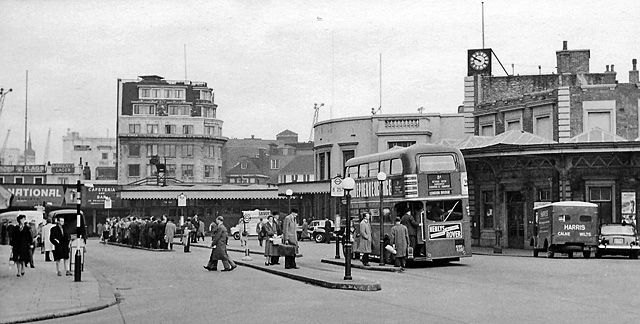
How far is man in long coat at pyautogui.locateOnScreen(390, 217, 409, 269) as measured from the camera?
27.3m

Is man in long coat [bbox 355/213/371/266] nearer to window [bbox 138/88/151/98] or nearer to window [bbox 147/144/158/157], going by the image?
window [bbox 147/144/158/157]

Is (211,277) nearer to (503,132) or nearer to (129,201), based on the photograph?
(503,132)

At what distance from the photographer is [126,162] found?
11488 cm

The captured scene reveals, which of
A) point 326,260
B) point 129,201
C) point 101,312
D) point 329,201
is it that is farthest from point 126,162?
point 101,312

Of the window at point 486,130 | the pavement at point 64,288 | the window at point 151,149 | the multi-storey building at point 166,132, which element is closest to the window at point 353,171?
the pavement at point 64,288

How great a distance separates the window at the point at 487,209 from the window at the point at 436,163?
17.1 metres

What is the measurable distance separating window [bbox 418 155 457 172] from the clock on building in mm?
22972

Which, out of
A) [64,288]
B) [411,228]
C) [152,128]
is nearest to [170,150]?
[152,128]

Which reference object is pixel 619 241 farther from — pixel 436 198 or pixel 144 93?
pixel 144 93

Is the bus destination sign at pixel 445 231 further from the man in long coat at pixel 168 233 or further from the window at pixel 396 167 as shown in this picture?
the man in long coat at pixel 168 233

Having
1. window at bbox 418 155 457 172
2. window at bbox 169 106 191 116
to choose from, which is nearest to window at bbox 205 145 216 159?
window at bbox 169 106 191 116

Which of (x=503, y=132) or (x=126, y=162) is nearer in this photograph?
(x=503, y=132)

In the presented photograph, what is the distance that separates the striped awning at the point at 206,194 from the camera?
8488 cm

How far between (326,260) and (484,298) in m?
14.8
